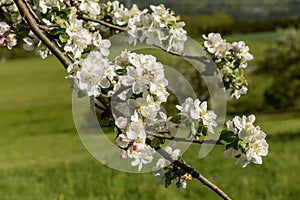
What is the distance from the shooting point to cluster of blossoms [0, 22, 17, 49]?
7.21ft

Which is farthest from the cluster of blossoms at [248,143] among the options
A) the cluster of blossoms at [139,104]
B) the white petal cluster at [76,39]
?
the white petal cluster at [76,39]

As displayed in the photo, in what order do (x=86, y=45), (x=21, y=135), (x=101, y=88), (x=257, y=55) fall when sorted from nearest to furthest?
(x=101, y=88) < (x=86, y=45) < (x=21, y=135) < (x=257, y=55)

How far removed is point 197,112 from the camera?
1.65 m

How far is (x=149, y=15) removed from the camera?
8.30ft

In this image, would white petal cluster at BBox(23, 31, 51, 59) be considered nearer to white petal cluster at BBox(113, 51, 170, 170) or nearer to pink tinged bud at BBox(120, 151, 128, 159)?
white petal cluster at BBox(113, 51, 170, 170)

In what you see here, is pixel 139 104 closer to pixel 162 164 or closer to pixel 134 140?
pixel 134 140

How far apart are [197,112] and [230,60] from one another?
3.36 ft

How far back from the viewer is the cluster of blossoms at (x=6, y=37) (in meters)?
2.20

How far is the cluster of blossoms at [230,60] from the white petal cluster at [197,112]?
3.14 feet

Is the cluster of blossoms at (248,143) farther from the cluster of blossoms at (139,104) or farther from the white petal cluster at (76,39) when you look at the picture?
the white petal cluster at (76,39)

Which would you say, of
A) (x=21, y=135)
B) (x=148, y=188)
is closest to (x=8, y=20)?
(x=148, y=188)

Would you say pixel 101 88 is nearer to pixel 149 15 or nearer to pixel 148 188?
pixel 149 15

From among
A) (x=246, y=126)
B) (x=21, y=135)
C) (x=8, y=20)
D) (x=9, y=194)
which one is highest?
(x=8, y=20)

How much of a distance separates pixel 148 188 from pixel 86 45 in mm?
3792
